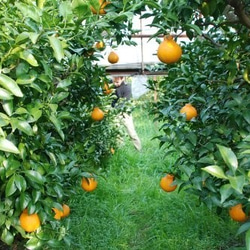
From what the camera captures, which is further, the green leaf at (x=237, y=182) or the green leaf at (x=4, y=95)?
the green leaf at (x=4, y=95)

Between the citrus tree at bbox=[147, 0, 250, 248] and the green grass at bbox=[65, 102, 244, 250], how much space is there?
26.4 inches

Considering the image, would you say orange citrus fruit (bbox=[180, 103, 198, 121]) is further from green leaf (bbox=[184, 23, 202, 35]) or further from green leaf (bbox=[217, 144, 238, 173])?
green leaf (bbox=[217, 144, 238, 173])

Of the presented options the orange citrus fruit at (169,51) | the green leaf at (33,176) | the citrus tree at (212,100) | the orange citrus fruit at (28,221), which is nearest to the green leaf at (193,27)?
the citrus tree at (212,100)

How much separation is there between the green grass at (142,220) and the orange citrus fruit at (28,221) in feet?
2.87

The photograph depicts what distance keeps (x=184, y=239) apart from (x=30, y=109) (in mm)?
1796

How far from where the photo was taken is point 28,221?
1.33 meters

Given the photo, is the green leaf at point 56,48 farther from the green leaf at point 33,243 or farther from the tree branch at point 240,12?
the green leaf at point 33,243

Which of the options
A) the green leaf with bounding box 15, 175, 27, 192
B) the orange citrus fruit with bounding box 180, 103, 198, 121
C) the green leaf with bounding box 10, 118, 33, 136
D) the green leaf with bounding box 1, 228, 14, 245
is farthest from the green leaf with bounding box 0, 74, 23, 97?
the orange citrus fruit with bounding box 180, 103, 198, 121

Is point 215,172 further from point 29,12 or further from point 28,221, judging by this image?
point 28,221

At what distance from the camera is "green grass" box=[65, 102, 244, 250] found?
8.61 ft

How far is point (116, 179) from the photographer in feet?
13.0

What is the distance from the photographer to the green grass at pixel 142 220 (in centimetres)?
263

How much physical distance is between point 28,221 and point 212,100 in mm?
888

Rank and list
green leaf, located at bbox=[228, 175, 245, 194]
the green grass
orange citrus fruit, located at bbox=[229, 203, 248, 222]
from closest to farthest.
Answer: green leaf, located at bbox=[228, 175, 245, 194] < orange citrus fruit, located at bbox=[229, 203, 248, 222] < the green grass
